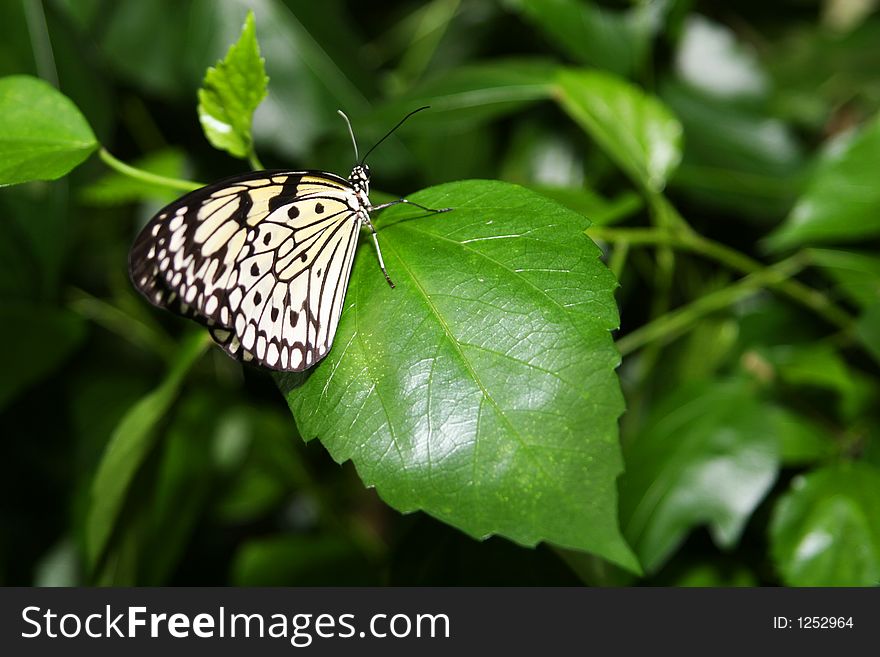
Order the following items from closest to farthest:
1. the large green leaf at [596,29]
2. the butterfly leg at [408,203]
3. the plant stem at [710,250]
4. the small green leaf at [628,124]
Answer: the butterfly leg at [408,203] < the plant stem at [710,250] < the small green leaf at [628,124] < the large green leaf at [596,29]

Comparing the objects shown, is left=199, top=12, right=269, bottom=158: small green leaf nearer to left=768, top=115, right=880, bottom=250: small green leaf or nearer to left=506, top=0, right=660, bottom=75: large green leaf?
left=506, top=0, right=660, bottom=75: large green leaf

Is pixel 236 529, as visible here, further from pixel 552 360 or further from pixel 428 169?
pixel 552 360

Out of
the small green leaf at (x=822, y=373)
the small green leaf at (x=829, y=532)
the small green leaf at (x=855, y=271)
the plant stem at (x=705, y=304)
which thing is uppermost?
the small green leaf at (x=855, y=271)

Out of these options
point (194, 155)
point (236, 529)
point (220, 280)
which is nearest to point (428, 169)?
point (194, 155)

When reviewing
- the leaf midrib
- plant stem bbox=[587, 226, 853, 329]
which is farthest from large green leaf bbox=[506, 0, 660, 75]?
the leaf midrib

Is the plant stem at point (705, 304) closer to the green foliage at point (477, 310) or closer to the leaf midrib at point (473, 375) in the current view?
the green foliage at point (477, 310)

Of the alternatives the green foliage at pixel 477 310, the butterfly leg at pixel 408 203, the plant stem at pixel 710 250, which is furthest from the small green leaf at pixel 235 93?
the plant stem at pixel 710 250

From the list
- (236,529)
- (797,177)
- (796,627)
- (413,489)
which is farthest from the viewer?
(236,529)
